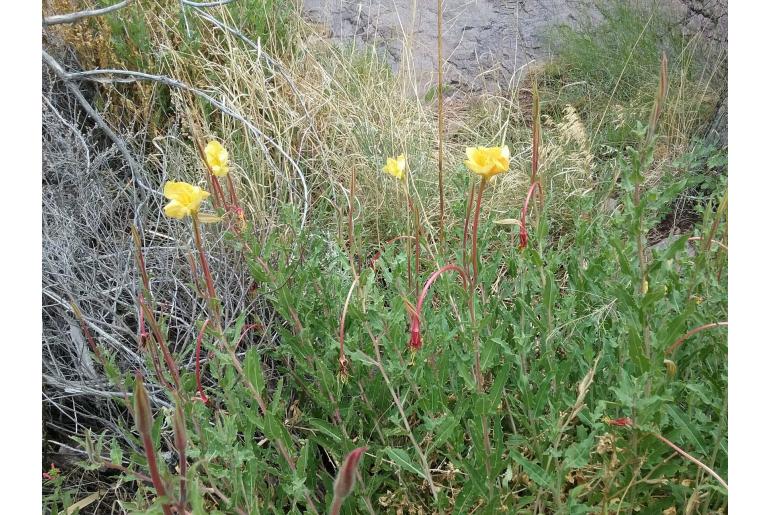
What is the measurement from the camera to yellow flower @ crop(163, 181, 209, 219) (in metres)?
0.93

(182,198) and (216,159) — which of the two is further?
(216,159)

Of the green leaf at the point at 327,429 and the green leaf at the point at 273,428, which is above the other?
the green leaf at the point at 273,428

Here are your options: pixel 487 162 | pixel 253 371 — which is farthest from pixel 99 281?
pixel 487 162

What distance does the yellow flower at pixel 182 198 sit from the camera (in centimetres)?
93

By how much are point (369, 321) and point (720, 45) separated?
2.64 m

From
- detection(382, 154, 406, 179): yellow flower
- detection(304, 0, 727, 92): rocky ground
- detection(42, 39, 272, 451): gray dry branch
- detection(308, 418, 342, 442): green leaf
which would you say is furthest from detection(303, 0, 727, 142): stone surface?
detection(308, 418, 342, 442): green leaf

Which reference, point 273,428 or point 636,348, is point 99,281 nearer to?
point 273,428

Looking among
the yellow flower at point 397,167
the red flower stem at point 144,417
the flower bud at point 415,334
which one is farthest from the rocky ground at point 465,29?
the red flower stem at point 144,417

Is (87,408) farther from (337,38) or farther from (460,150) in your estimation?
(337,38)

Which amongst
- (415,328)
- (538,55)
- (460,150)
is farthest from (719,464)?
(538,55)

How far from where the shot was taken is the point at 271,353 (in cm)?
154

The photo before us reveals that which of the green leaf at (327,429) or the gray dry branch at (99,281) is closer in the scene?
the green leaf at (327,429)

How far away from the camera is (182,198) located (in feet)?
3.10

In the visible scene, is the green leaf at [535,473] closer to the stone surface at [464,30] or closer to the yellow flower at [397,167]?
the yellow flower at [397,167]
